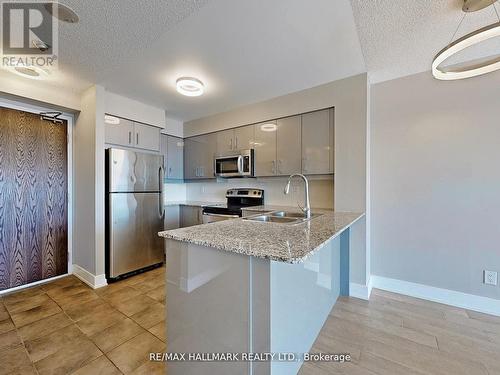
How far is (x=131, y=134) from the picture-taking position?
125 inches

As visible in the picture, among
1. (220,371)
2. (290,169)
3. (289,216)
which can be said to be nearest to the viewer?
(220,371)

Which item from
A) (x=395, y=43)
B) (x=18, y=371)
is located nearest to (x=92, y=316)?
(x=18, y=371)

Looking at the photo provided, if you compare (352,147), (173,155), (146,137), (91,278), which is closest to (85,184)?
(146,137)

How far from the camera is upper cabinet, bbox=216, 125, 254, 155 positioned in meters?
Answer: 3.36

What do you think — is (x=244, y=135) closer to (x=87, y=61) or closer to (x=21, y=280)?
(x=87, y=61)

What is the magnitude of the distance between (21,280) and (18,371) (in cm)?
170

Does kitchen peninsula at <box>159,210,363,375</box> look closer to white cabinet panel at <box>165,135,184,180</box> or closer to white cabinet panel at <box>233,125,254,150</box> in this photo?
white cabinet panel at <box>233,125,254,150</box>

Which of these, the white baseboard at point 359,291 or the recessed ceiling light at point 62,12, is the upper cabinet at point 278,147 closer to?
the white baseboard at point 359,291

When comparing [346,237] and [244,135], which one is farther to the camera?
[244,135]

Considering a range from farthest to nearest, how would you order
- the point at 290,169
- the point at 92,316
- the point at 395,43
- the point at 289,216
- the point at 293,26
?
1. the point at 290,169
2. the point at 289,216
3. the point at 92,316
4. the point at 395,43
5. the point at 293,26

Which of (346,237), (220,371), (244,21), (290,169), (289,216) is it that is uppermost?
(244,21)

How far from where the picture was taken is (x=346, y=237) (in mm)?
2453

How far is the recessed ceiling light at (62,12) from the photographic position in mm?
1480

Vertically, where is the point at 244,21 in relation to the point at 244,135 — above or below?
above
